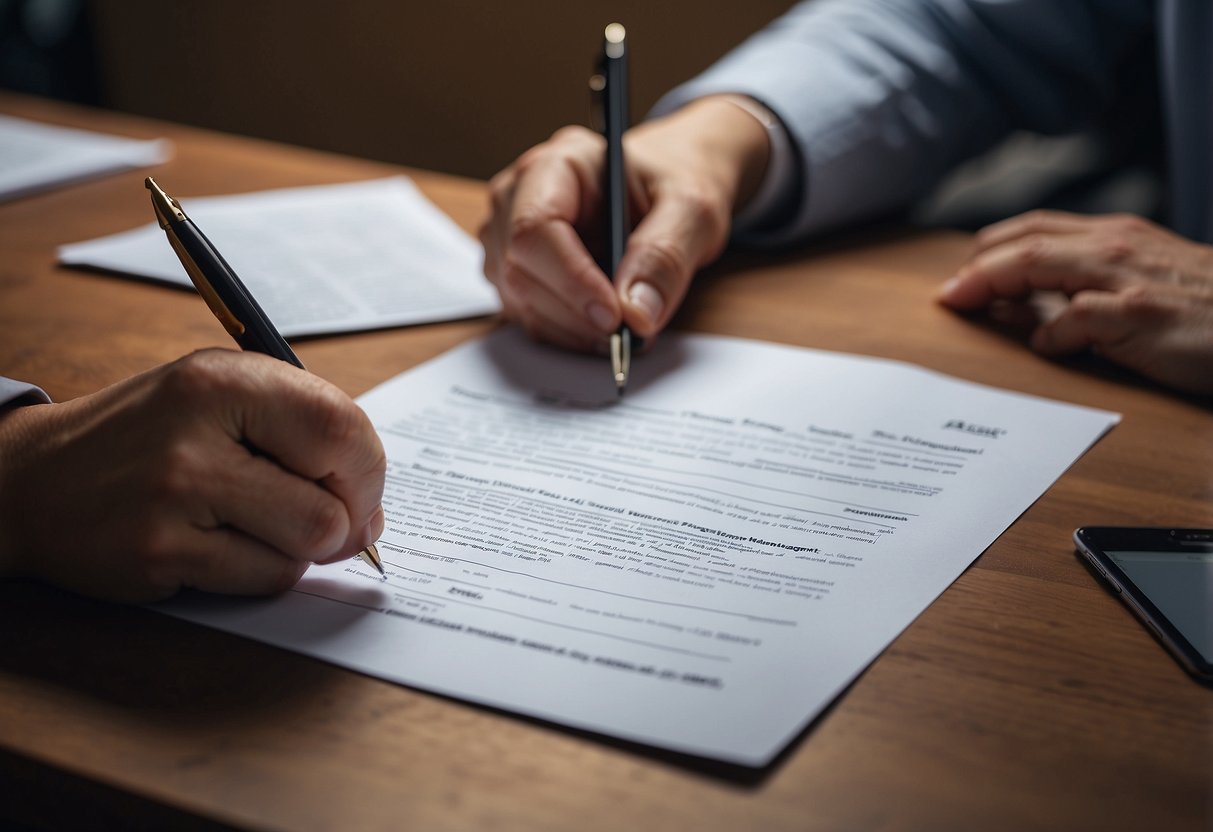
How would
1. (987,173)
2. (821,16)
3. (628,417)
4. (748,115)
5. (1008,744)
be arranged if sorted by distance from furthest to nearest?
(987,173), (821,16), (748,115), (628,417), (1008,744)

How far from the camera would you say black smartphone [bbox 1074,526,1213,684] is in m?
0.41

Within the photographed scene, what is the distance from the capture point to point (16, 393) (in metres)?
0.48

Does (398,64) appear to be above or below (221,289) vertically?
below

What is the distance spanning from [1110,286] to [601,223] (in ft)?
1.19

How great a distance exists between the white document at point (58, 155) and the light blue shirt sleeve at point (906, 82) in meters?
0.56

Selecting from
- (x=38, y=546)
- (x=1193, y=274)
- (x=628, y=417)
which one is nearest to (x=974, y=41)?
(x=1193, y=274)

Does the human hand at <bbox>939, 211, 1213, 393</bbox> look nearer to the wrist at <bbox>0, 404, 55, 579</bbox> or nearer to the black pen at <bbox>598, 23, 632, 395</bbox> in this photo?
the black pen at <bbox>598, 23, 632, 395</bbox>


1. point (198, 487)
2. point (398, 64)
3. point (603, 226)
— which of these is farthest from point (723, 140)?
point (398, 64)

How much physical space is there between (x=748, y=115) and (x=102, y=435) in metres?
0.64

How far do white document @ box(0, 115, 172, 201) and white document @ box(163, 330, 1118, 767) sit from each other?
0.58m

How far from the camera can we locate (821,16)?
3.31 ft

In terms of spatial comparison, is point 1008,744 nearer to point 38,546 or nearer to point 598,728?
point 598,728

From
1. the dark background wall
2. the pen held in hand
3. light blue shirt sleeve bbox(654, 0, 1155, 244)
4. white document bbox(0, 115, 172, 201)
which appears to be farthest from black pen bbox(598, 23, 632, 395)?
the dark background wall

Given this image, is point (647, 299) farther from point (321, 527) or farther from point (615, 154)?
point (321, 527)
